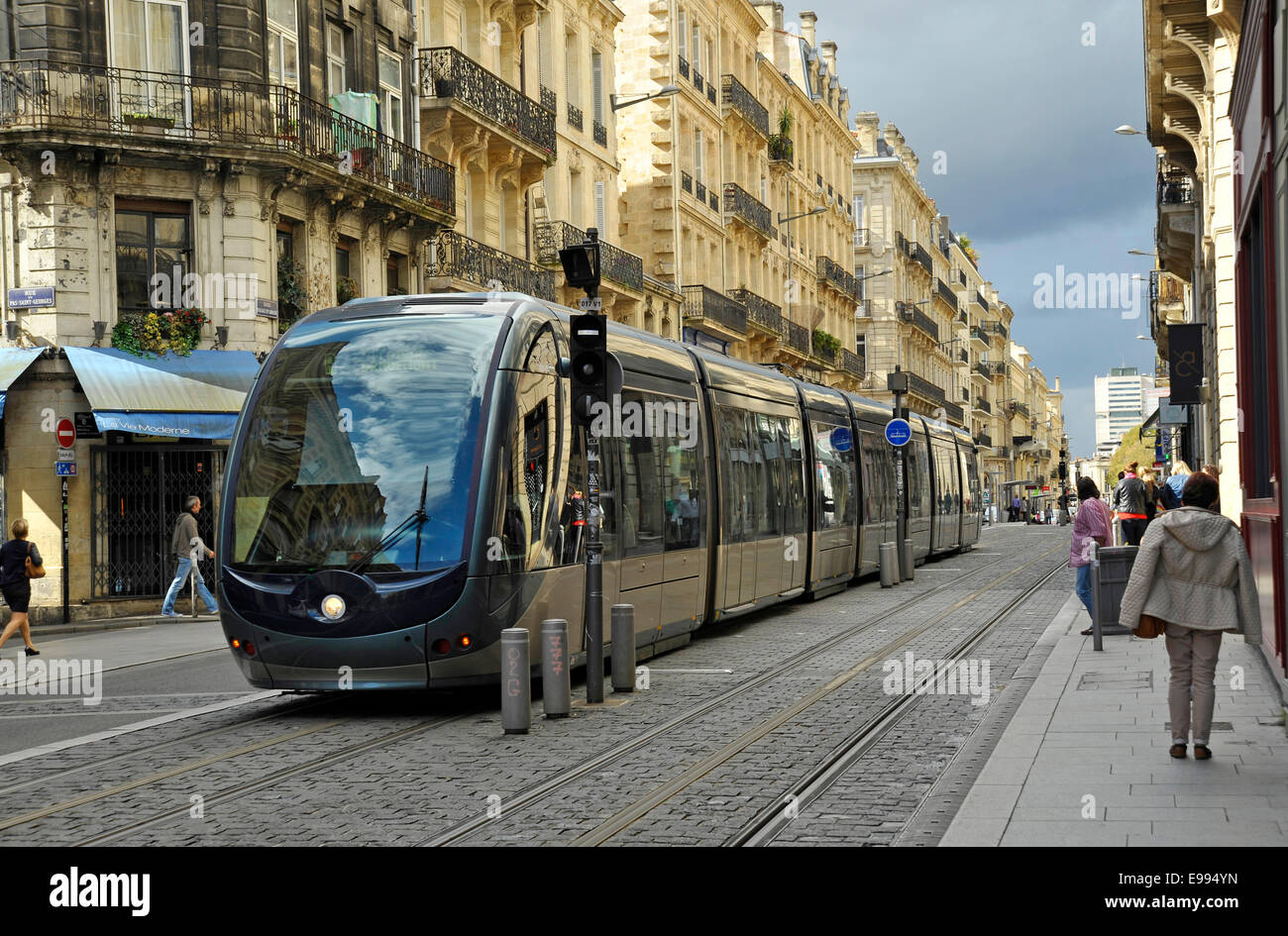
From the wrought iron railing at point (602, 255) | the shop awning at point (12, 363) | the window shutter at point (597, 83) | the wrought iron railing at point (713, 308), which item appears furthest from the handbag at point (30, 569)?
the wrought iron railing at point (713, 308)

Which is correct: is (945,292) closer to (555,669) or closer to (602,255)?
(602,255)

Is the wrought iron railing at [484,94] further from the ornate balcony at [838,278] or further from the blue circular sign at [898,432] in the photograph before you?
the ornate balcony at [838,278]

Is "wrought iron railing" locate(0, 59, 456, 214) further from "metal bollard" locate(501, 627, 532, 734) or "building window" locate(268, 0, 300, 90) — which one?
"metal bollard" locate(501, 627, 532, 734)

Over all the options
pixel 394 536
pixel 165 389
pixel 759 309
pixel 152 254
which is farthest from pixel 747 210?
pixel 394 536

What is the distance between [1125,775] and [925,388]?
7932 cm

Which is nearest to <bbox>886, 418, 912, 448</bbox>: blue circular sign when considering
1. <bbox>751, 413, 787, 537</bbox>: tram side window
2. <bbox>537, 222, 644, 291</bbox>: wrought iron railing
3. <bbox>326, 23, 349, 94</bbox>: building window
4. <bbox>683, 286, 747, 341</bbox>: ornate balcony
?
<bbox>751, 413, 787, 537</bbox>: tram side window

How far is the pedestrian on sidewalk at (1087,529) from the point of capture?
16188 mm

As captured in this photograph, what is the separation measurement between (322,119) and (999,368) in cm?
11369

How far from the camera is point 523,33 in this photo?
34.6 m

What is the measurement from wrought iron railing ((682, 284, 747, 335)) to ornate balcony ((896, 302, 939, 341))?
33.5 metres

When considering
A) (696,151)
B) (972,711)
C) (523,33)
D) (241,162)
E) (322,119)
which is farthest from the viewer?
(696,151)

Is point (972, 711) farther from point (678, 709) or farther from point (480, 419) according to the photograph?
point (480, 419)

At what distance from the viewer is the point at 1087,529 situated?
645 inches

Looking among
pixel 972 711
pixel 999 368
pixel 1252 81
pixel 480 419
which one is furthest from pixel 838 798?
pixel 999 368
